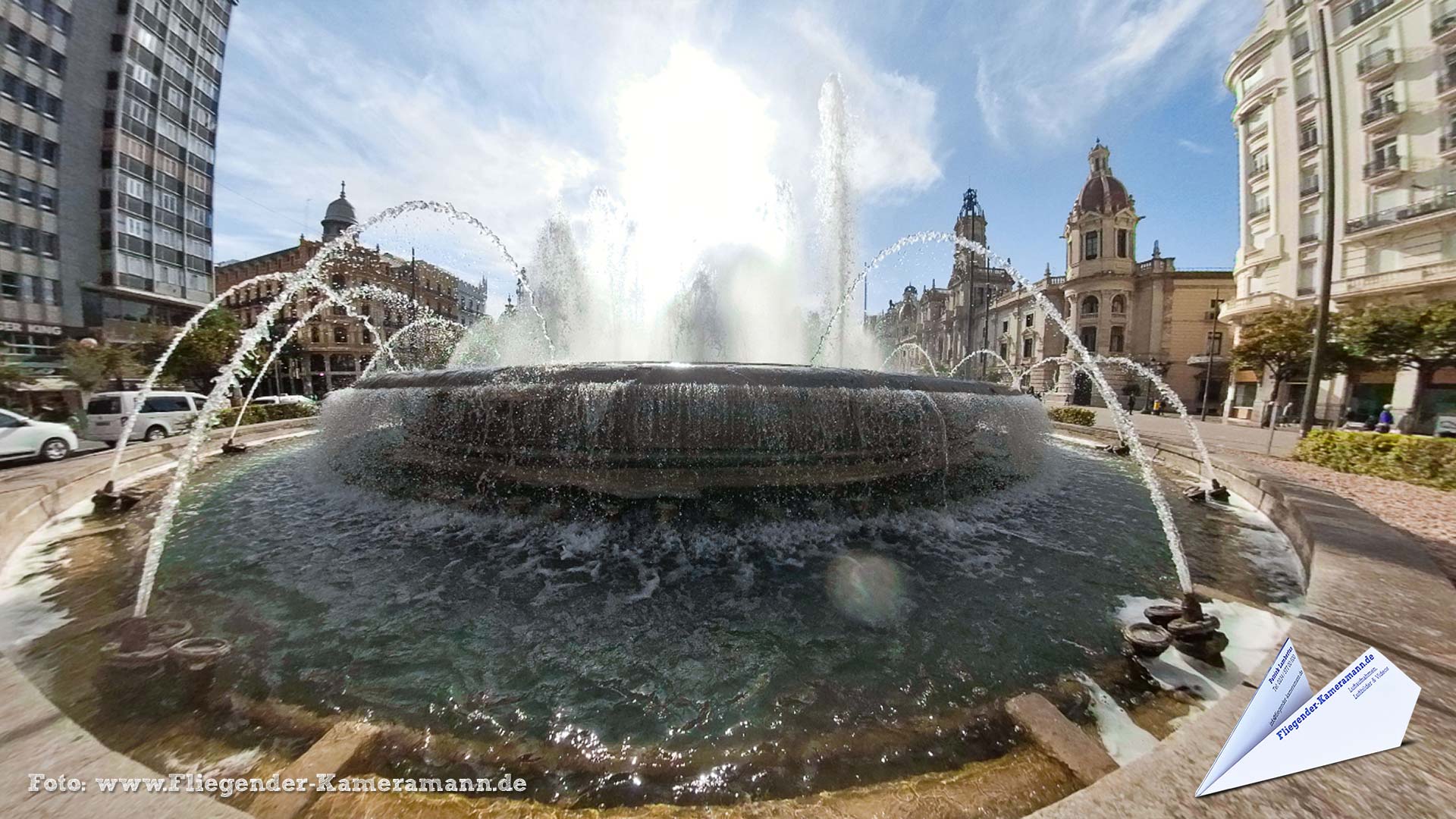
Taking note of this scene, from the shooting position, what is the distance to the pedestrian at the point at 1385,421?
65.0 feet

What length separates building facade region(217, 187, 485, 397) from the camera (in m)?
48.7

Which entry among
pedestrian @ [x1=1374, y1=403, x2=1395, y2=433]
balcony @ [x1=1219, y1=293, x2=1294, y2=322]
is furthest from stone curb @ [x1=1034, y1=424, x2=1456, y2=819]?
balcony @ [x1=1219, y1=293, x2=1294, y2=322]

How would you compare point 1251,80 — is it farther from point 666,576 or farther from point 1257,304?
point 666,576

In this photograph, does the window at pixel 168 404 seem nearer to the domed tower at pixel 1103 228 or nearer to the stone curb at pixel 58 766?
the stone curb at pixel 58 766

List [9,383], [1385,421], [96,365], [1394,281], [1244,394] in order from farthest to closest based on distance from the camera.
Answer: [1244,394] → [1394,281] → [1385,421] → [96,365] → [9,383]

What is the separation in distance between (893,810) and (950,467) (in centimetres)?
588

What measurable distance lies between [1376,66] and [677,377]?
41857 millimetres

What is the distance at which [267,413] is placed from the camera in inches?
651

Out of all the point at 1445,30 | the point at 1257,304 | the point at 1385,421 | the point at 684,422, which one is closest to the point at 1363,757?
the point at 684,422

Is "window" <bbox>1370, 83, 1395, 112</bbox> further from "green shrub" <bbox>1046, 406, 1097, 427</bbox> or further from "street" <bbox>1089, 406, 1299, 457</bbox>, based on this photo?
"green shrub" <bbox>1046, 406, 1097, 427</bbox>

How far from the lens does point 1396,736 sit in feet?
5.87

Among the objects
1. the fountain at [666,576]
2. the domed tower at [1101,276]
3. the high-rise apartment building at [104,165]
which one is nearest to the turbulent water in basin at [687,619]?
the fountain at [666,576]

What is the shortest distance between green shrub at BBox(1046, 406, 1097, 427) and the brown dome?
3910cm

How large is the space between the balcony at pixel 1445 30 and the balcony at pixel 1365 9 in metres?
2.60
